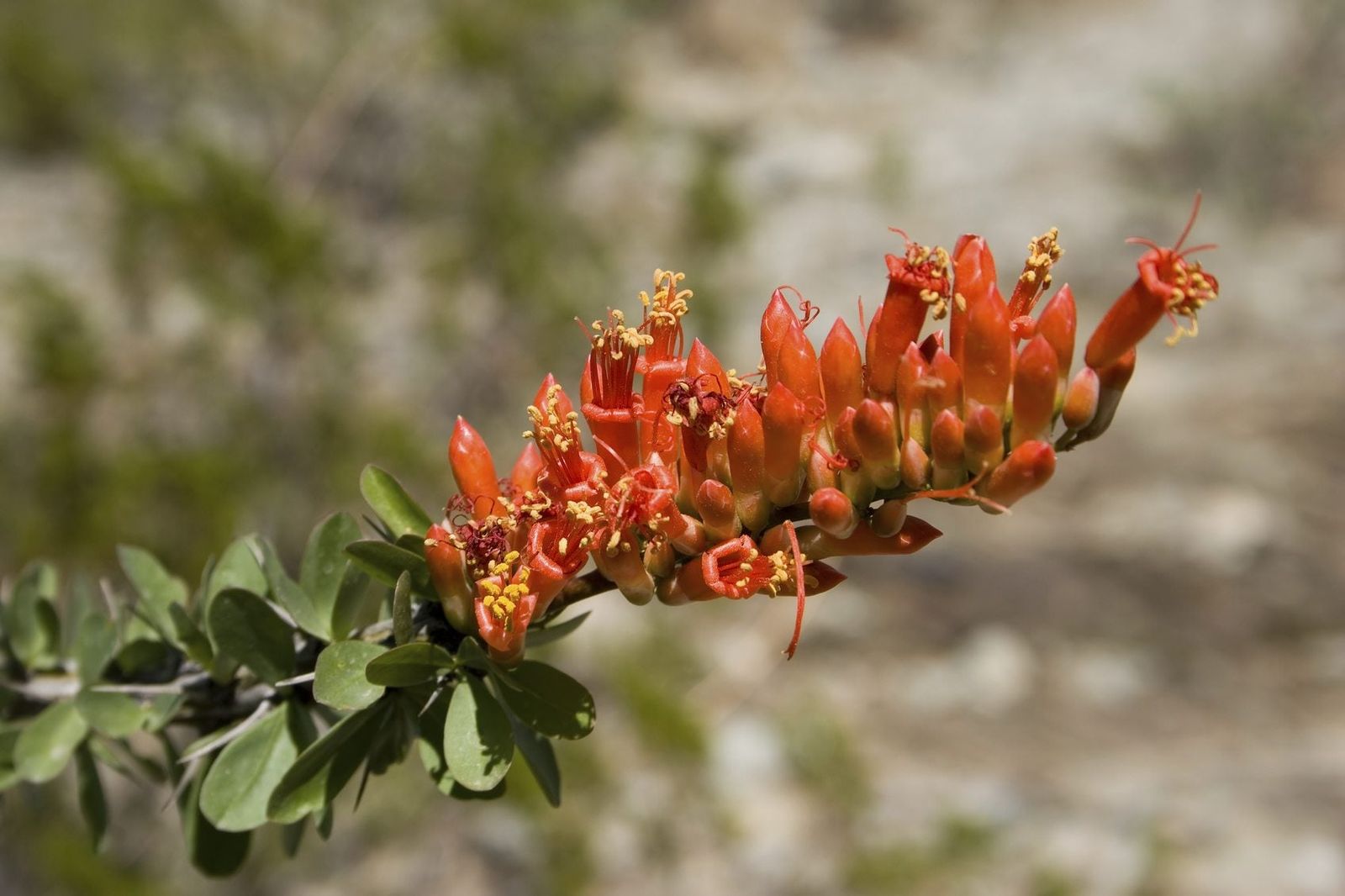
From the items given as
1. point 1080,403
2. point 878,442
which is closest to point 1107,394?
point 1080,403

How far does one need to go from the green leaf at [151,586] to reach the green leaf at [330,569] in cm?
28

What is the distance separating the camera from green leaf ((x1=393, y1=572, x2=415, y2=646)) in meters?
1.04

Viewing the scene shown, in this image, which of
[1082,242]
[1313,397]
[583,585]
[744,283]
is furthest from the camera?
[1082,242]

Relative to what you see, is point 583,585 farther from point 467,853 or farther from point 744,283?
point 744,283

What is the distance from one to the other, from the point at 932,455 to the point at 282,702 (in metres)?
0.85

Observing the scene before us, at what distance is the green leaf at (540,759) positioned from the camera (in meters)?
1.21

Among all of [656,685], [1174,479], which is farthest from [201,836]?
[1174,479]

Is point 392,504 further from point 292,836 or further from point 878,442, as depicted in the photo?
point 878,442

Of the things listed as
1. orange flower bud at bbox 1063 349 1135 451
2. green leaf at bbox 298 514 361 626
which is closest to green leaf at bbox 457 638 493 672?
green leaf at bbox 298 514 361 626

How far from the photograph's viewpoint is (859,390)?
1.16 metres

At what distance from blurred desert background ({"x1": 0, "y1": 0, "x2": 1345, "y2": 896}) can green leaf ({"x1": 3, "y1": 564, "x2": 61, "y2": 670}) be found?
22cm

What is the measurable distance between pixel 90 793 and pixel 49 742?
0.13m

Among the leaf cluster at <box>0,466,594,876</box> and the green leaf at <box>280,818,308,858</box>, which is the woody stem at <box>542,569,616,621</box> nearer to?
the leaf cluster at <box>0,466,594,876</box>

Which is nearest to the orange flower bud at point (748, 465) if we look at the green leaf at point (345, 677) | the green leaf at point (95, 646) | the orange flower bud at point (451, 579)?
the orange flower bud at point (451, 579)
